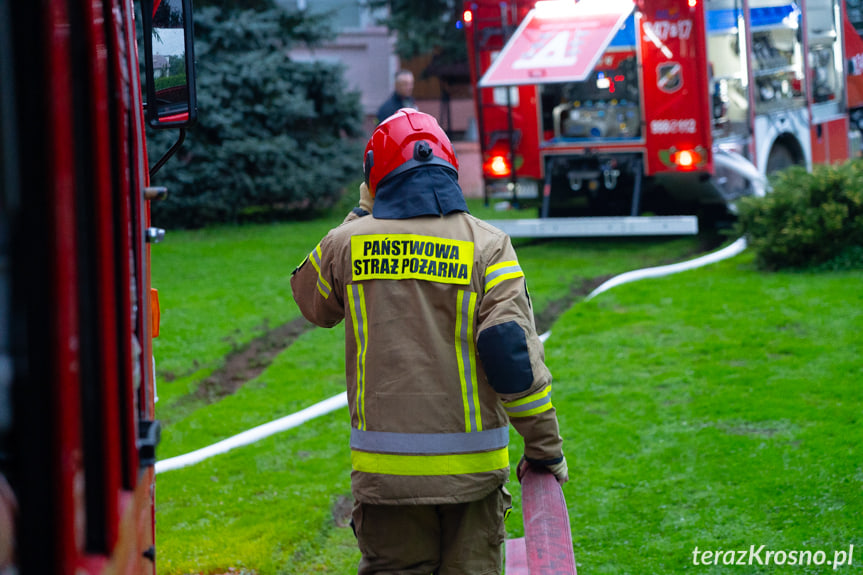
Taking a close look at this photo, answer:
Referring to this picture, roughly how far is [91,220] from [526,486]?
163 centimetres

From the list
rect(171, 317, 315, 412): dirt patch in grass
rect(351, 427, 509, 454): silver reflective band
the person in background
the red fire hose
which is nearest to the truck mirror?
rect(351, 427, 509, 454): silver reflective band

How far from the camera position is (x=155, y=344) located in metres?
7.79

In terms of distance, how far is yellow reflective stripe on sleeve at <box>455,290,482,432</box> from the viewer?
9.22ft

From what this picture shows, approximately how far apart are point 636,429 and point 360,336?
119 inches

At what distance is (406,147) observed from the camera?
294cm

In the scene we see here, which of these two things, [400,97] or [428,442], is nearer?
[428,442]

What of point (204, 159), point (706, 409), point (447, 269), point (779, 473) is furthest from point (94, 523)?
point (204, 159)

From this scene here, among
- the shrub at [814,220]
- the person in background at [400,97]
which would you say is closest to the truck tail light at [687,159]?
the shrub at [814,220]

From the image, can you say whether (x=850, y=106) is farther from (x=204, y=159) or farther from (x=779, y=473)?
(x=779, y=473)

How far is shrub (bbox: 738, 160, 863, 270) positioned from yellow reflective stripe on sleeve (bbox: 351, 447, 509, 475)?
6.59 meters

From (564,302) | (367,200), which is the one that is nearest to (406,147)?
(367,200)

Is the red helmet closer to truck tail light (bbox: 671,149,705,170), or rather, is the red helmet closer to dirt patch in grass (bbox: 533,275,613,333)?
dirt patch in grass (bbox: 533,275,613,333)

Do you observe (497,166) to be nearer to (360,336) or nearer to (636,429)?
(636,429)

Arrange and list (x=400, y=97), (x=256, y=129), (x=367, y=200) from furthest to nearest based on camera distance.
Answer: (x=256, y=129)
(x=400, y=97)
(x=367, y=200)
